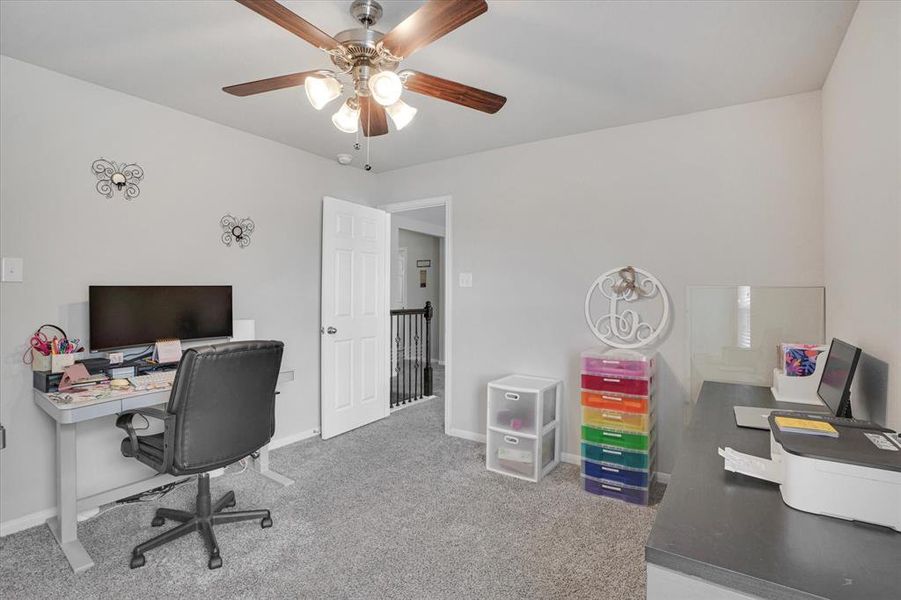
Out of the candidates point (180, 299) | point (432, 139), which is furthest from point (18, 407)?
point (432, 139)

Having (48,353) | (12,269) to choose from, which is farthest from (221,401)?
(12,269)

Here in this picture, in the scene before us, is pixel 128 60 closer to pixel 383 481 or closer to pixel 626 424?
pixel 383 481

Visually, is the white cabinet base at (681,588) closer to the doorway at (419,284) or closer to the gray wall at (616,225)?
the gray wall at (616,225)

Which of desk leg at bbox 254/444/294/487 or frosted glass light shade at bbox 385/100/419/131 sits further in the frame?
desk leg at bbox 254/444/294/487

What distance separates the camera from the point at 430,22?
4.70 ft

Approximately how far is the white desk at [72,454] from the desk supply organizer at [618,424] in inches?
98.9

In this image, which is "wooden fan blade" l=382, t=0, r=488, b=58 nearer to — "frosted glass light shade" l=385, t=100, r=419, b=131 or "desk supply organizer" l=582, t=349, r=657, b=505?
"frosted glass light shade" l=385, t=100, r=419, b=131

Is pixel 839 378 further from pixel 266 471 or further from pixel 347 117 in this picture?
pixel 266 471

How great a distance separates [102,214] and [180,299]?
2.11ft

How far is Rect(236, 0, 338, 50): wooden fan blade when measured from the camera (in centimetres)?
132

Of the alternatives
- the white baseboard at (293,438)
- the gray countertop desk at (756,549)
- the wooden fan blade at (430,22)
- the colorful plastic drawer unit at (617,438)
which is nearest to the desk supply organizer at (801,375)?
the colorful plastic drawer unit at (617,438)

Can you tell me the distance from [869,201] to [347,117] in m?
2.15

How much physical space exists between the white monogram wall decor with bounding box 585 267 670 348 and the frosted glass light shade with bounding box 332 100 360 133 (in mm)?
2042

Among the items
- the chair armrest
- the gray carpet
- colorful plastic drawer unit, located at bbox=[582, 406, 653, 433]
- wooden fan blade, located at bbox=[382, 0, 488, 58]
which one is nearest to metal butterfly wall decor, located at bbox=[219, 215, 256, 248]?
the chair armrest
